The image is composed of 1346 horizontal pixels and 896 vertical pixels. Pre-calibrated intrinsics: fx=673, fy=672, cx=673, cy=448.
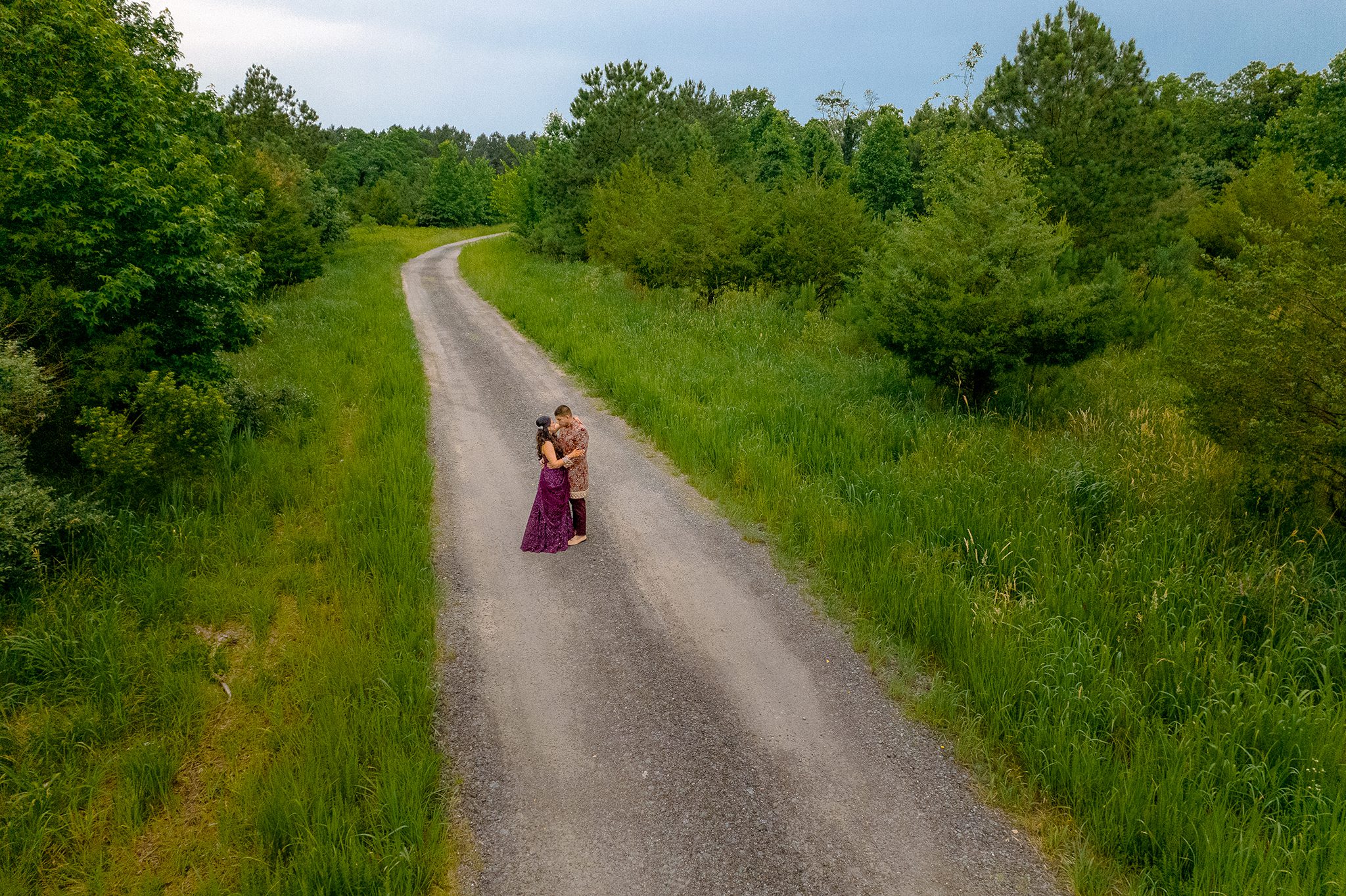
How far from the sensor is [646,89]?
3488cm

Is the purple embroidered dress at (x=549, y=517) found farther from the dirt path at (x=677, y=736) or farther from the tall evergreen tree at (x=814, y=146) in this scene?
the tall evergreen tree at (x=814, y=146)

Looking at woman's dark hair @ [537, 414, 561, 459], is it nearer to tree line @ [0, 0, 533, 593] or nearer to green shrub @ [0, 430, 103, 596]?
tree line @ [0, 0, 533, 593]

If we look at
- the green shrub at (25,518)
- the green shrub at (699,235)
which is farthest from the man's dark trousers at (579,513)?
the green shrub at (699,235)

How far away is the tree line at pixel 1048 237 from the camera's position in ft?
23.3

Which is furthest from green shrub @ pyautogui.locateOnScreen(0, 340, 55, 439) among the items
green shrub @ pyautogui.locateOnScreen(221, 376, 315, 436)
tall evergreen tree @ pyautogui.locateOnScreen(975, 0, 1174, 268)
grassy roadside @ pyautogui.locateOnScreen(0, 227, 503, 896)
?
tall evergreen tree @ pyautogui.locateOnScreen(975, 0, 1174, 268)

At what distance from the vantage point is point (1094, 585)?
20.7ft

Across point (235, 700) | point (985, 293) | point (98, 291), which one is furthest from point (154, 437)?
point (985, 293)

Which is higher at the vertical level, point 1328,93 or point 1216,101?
point 1216,101

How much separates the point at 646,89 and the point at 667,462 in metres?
30.5

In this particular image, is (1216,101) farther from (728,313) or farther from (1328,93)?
(728,313)

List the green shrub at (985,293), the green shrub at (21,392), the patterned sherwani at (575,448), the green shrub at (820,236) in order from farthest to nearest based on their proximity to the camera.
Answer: the green shrub at (820,236), the green shrub at (985,293), the patterned sherwani at (575,448), the green shrub at (21,392)

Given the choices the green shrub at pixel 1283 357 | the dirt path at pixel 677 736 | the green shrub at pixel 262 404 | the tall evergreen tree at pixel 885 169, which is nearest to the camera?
the dirt path at pixel 677 736

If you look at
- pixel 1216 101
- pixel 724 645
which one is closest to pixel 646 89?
pixel 724 645

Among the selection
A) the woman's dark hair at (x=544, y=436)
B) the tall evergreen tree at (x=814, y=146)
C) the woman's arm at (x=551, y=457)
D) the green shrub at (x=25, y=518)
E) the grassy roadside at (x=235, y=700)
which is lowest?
the grassy roadside at (x=235, y=700)
